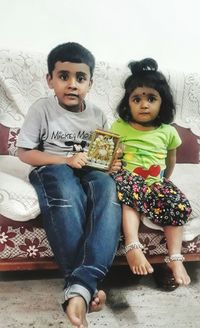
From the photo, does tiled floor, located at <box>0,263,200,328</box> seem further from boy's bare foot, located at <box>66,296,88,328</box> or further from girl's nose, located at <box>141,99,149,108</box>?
girl's nose, located at <box>141,99,149,108</box>

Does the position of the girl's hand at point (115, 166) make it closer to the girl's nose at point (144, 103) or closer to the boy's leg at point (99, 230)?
the boy's leg at point (99, 230)

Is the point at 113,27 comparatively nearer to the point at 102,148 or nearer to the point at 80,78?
the point at 80,78

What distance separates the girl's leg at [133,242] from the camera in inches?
44.9

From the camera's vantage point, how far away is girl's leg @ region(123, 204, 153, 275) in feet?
3.74

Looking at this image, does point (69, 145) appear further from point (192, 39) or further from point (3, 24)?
point (192, 39)

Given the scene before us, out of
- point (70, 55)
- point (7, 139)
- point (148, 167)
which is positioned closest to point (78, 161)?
point (148, 167)

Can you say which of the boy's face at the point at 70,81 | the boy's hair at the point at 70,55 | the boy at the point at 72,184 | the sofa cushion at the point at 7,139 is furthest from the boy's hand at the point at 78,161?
the sofa cushion at the point at 7,139

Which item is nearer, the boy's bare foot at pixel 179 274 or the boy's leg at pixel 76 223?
the boy's leg at pixel 76 223

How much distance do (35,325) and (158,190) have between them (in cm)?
60

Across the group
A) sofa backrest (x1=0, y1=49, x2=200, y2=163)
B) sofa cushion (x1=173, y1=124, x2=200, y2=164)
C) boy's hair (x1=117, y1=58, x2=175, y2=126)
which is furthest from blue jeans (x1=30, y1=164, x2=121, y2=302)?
sofa cushion (x1=173, y1=124, x2=200, y2=164)

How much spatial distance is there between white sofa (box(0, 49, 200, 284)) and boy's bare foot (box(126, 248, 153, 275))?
126mm

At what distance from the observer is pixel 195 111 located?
188cm

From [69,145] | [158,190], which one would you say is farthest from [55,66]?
[158,190]

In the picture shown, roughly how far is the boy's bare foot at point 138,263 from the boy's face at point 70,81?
1.94 feet
